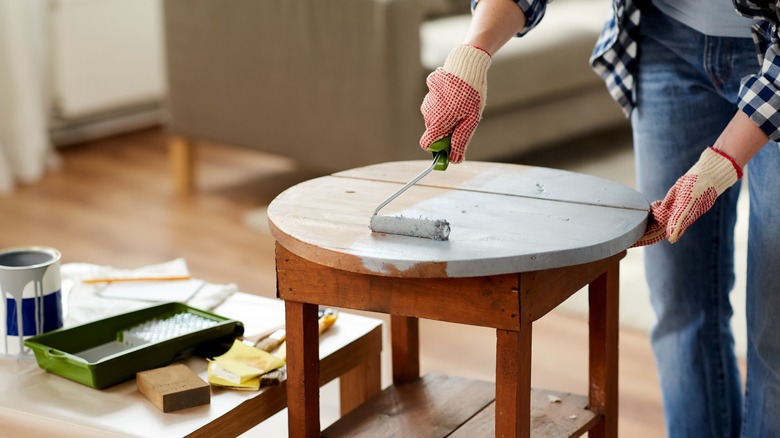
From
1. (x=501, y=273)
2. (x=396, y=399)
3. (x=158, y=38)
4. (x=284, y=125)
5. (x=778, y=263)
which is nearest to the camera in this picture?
(x=501, y=273)

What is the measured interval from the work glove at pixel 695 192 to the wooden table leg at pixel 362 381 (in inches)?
17.8

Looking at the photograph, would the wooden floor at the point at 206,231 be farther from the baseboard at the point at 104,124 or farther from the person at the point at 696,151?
the person at the point at 696,151

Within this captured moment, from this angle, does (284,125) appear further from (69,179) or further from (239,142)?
(69,179)

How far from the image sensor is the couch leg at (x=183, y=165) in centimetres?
315

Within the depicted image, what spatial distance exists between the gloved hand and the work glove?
0.22 meters

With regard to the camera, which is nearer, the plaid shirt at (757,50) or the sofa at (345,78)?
the plaid shirt at (757,50)

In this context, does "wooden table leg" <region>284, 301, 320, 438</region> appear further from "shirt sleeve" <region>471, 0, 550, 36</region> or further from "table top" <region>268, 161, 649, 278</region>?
"shirt sleeve" <region>471, 0, 550, 36</region>

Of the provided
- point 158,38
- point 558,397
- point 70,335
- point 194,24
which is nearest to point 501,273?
point 558,397

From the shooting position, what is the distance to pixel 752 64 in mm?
1250

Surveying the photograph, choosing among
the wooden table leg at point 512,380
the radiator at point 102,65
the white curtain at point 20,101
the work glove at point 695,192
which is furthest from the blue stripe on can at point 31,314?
the radiator at point 102,65

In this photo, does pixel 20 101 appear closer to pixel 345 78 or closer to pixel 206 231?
pixel 206 231

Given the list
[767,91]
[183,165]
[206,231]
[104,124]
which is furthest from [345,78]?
[767,91]

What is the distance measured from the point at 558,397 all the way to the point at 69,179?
2.29 metres

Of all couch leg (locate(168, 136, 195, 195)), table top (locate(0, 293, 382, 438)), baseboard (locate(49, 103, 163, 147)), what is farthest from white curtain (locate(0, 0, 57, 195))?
table top (locate(0, 293, 382, 438))
